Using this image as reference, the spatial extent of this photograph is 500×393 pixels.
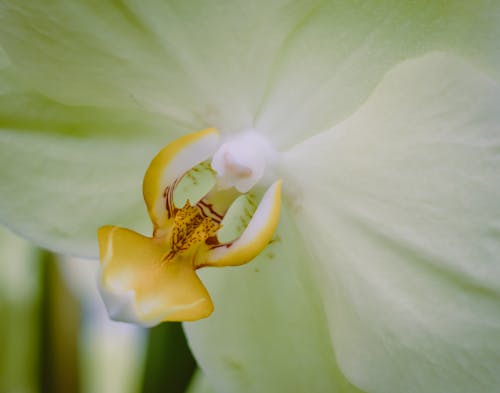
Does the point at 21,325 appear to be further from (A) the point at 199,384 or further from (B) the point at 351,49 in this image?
(B) the point at 351,49

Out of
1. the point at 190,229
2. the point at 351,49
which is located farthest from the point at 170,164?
the point at 351,49

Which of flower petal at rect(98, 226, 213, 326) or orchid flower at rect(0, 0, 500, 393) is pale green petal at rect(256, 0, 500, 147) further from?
flower petal at rect(98, 226, 213, 326)

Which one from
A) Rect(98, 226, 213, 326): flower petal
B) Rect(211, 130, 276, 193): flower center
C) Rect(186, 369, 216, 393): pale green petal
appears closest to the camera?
Rect(98, 226, 213, 326): flower petal

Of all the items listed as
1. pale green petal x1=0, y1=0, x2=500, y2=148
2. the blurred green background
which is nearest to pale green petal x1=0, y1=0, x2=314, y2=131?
pale green petal x1=0, y1=0, x2=500, y2=148

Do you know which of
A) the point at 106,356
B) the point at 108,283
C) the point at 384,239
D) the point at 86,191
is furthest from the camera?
the point at 106,356

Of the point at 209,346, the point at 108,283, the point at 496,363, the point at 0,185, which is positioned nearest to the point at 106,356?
the point at 209,346

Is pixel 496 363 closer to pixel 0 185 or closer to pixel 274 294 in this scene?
pixel 274 294

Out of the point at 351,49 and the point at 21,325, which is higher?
the point at 351,49
